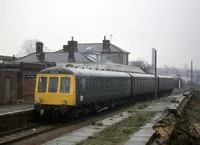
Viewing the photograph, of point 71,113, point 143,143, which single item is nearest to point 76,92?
point 71,113

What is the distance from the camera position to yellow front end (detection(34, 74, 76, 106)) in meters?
18.7

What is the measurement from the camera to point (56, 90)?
1905cm

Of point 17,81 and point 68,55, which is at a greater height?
point 68,55

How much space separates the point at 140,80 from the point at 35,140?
910 inches

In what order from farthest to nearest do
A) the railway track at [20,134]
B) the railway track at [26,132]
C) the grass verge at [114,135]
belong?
the railway track at [26,132], the railway track at [20,134], the grass verge at [114,135]

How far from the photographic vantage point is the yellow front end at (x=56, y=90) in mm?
18719

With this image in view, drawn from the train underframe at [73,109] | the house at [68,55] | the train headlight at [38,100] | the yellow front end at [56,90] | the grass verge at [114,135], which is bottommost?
the grass verge at [114,135]

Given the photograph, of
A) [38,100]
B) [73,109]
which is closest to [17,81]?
[38,100]

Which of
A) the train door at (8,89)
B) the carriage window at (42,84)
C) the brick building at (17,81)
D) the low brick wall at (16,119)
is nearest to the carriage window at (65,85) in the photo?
the carriage window at (42,84)

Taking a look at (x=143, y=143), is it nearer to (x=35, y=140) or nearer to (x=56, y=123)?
(x=35, y=140)

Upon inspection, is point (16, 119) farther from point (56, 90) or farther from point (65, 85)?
point (65, 85)

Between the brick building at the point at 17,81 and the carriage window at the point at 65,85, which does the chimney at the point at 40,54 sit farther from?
the carriage window at the point at 65,85

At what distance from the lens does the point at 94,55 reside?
199ft

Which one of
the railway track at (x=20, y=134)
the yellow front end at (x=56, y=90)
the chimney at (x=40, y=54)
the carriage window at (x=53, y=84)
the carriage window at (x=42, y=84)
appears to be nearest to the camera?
the railway track at (x=20, y=134)
